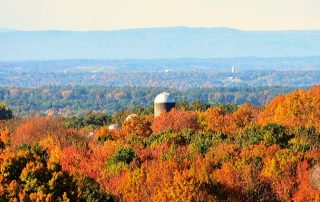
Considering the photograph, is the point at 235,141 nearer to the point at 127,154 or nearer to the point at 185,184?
the point at 127,154

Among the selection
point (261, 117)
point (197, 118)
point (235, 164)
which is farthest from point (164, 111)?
point (235, 164)

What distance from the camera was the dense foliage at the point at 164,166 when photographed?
120 feet

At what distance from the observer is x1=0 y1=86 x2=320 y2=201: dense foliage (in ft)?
120

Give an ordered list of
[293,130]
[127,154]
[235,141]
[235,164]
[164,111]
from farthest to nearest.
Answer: [164,111] < [293,130] < [235,141] < [127,154] < [235,164]

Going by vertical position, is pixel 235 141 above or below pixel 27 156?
below

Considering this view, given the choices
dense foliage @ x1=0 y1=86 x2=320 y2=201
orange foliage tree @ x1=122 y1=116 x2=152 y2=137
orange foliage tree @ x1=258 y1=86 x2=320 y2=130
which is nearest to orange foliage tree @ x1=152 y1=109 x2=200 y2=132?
orange foliage tree @ x1=122 y1=116 x2=152 y2=137

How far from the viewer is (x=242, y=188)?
143 feet

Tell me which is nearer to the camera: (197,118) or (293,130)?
(293,130)

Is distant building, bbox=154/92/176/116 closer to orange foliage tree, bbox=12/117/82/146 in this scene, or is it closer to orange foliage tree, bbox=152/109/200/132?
orange foliage tree, bbox=152/109/200/132

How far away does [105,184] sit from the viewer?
46.4m

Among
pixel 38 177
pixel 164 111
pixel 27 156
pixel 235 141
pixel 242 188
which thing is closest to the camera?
pixel 38 177

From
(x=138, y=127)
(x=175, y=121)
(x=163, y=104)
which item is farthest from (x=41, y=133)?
(x=163, y=104)

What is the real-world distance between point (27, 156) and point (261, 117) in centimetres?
5654

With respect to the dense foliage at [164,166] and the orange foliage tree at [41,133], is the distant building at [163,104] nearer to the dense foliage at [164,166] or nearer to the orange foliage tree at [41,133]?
the dense foliage at [164,166]
